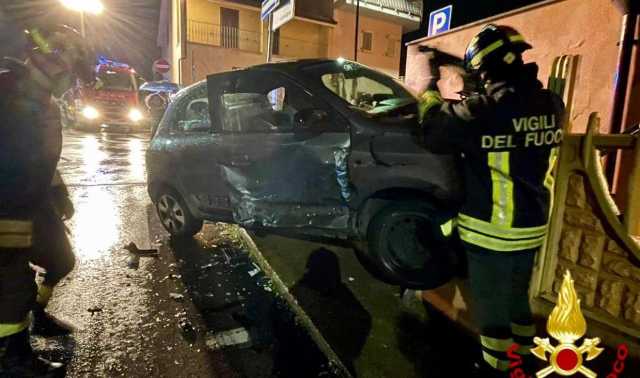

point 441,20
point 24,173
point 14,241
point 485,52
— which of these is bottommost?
point 14,241

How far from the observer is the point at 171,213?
4.24 metres

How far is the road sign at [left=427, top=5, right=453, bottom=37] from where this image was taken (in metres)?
7.44

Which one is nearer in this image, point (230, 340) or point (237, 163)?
point (230, 340)

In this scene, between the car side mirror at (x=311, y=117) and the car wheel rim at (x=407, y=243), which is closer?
the car wheel rim at (x=407, y=243)

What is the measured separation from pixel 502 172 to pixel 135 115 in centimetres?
1696

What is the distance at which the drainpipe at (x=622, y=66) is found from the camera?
4059mm

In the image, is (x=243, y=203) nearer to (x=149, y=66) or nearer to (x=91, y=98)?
(x=91, y=98)

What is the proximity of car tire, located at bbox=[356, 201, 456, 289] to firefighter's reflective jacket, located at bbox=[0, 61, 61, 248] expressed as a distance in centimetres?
226

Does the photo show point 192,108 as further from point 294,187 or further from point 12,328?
point 12,328

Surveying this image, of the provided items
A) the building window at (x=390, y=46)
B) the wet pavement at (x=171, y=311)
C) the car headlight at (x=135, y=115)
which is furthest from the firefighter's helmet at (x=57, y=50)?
the building window at (x=390, y=46)

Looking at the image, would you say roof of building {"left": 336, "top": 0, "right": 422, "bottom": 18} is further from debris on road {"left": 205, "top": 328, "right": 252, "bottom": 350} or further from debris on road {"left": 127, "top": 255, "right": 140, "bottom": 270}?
debris on road {"left": 205, "top": 328, "right": 252, "bottom": 350}

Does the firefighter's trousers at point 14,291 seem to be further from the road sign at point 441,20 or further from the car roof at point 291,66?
the road sign at point 441,20

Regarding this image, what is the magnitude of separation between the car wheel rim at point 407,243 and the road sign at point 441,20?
5797mm

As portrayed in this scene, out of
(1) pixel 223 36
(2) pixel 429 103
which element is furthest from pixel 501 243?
(1) pixel 223 36
